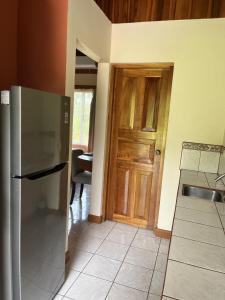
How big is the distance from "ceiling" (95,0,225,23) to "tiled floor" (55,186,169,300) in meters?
2.50

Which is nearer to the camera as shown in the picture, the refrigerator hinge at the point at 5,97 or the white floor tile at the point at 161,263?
the refrigerator hinge at the point at 5,97

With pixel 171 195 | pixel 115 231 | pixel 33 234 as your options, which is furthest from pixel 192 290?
pixel 115 231

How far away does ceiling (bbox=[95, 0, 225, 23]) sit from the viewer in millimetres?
2418

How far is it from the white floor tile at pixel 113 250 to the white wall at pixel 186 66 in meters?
0.84

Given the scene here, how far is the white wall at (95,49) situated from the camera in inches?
75.4

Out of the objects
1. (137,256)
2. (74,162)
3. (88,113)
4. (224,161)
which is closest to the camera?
(224,161)

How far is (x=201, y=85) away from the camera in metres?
2.51

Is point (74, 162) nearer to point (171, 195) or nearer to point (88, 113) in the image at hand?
point (171, 195)

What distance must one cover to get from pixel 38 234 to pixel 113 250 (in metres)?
1.26

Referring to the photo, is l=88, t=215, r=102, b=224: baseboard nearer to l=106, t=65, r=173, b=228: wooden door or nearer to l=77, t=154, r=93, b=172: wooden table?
l=106, t=65, r=173, b=228: wooden door

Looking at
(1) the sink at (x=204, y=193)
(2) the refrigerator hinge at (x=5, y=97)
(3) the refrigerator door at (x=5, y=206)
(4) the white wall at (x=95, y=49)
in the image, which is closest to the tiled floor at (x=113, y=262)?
(4) the white wall at (x=95, y=49)

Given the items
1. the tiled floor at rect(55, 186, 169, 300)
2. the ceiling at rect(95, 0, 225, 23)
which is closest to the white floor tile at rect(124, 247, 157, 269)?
the tiled floor at rect(55, 186, 169, 300)

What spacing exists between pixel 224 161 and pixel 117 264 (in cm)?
143

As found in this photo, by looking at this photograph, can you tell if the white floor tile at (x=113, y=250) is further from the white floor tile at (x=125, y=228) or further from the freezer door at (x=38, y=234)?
the freezer door at (x=38, y=234)
